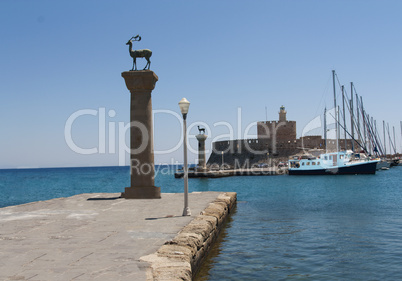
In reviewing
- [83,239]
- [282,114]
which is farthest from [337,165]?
[83,239]

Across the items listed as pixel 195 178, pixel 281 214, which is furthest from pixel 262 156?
pixel 281 214

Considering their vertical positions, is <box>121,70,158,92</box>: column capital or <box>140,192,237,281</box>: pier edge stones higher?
<box>121,70,158,92</box>: column capital

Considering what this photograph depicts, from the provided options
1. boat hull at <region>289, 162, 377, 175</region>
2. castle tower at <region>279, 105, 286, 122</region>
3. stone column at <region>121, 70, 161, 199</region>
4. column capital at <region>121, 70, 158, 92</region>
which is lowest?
boat hull at <region>289, 162, 377, 175</region>

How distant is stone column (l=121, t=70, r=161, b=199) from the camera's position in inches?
515

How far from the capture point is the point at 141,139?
1319cm

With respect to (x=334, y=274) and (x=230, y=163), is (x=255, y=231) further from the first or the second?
(x=230, y=163)

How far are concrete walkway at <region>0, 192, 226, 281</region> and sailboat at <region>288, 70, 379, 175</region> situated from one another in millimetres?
39734

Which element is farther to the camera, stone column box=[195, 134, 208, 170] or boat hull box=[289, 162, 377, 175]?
boat hull box=[289, 162, 377, 175]

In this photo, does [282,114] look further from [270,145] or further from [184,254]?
[184,254]

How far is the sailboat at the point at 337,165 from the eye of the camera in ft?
155

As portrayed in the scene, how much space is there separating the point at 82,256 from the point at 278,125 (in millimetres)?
60663

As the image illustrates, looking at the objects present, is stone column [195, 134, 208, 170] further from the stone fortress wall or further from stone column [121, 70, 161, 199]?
stone column [121, 70, 161, 199]

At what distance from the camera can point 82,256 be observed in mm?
5293

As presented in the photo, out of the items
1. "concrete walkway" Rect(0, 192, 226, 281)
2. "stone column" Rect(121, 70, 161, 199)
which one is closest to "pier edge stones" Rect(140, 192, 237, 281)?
"concrete walkway" Rect(0, 192, 226, 281)
